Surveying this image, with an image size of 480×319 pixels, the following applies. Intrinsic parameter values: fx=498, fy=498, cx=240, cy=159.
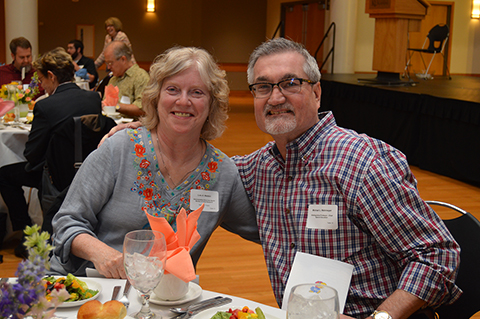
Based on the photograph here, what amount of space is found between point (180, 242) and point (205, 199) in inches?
17.7

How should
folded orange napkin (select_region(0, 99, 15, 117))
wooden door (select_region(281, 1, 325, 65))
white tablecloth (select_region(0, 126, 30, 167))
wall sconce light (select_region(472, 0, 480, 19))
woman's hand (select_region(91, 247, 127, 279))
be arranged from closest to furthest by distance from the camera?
woman's hand (select_region(91, 247, 127, 279)) → folded orange napkin (select_region(0, 99, 15, 117)) → white tablecloth (select_region(0, 126, 30, 167)) → wall sconce light (select_region(472, 0, 480, 19)) → wooden door (select_region(281, 1, 325, 65))

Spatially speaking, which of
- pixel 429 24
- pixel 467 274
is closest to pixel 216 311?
pixel 467 274

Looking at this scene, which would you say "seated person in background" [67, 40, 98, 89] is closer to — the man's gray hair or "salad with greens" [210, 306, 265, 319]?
the man's gray hair

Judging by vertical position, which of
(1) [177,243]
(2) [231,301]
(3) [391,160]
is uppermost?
(3) [391,160]

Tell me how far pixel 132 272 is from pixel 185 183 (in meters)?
0.69

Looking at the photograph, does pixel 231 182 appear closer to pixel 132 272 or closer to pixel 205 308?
pixel 205 308

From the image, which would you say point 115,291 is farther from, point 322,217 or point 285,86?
point 285,86

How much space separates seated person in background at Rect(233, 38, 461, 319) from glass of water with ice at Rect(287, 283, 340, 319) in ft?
2.06

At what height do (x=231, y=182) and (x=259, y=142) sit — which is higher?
(x=231, y=182)

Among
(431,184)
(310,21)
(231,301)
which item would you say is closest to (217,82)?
(231,301)

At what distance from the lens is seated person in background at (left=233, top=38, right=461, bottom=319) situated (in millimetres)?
1462

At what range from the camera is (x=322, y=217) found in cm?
159

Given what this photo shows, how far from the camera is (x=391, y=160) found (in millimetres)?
1578

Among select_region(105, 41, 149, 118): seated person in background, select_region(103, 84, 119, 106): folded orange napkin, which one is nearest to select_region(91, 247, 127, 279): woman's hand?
select_region(103, 84, 119, 106): folded orange napkin
